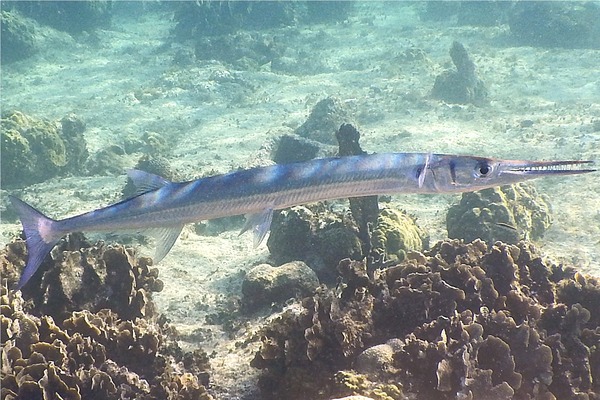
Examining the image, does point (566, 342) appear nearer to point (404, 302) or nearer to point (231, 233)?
point (404, 302)

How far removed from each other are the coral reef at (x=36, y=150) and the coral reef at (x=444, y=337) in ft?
36.1

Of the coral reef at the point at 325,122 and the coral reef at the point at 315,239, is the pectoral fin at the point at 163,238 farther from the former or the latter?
the coral reef at the point at 325,122

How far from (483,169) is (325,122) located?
1073cm

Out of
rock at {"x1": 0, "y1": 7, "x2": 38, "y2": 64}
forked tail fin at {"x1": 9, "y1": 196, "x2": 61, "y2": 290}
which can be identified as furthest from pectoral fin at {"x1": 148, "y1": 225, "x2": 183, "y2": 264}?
rock at {"x1": 0, "y1": 7, "x2": 38, "y2": 64}

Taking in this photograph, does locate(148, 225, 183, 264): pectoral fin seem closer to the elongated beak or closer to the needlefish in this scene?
the needlefish

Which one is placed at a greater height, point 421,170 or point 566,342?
point 421,170

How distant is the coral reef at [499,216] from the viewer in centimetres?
763

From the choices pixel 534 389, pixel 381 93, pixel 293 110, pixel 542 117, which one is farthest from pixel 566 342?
pixel 381 93

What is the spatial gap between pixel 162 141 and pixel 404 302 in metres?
12.6

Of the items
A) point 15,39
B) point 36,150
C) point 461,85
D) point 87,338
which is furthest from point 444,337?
point 15,39

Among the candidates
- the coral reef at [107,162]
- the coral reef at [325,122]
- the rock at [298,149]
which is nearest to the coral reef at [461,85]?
the coral reef at [325,122]

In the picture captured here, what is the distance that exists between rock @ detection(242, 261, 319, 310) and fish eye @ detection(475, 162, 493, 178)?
2.70 m

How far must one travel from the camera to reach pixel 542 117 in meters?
15.2

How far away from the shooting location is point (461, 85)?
17719 mm
